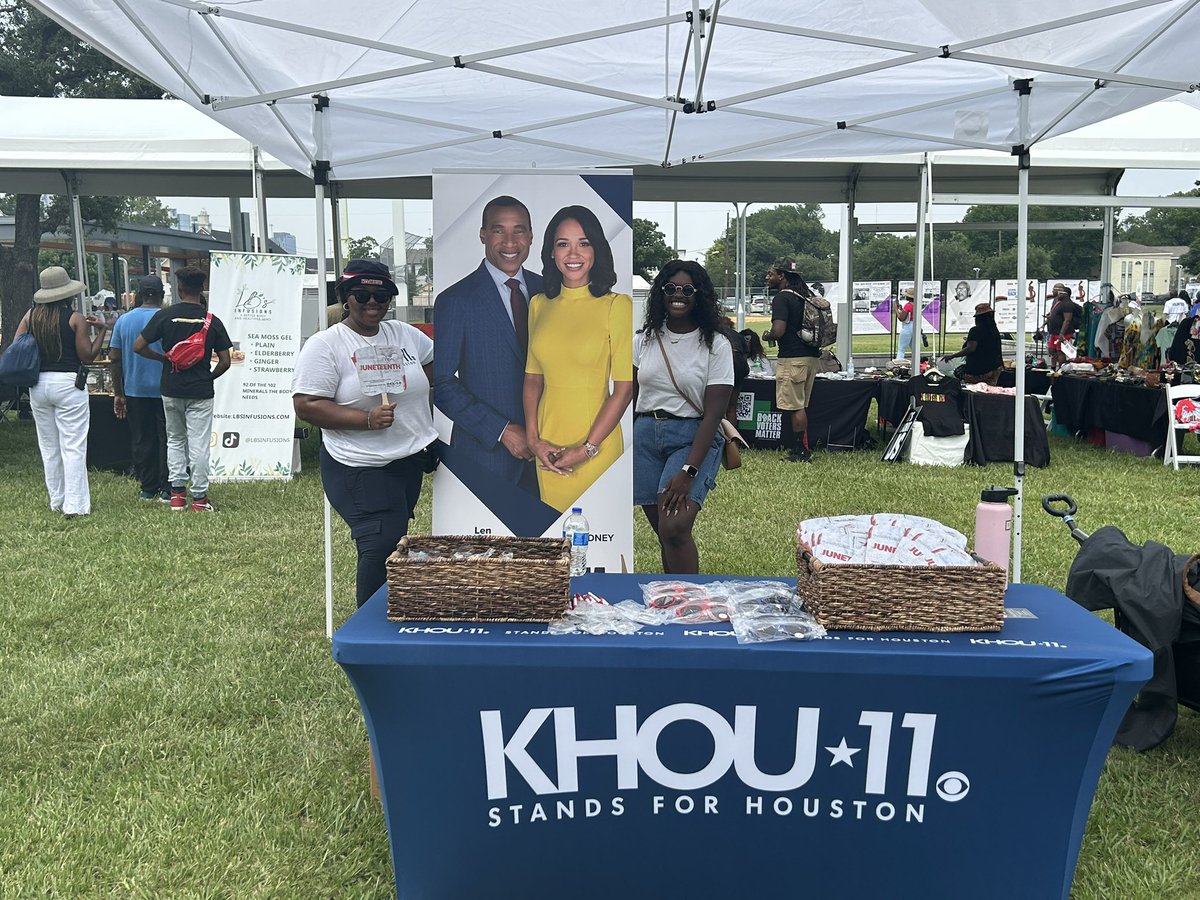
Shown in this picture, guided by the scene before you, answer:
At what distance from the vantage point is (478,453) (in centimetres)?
354

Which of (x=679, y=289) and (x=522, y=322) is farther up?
(x=679, y=289)

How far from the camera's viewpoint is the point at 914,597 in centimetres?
213

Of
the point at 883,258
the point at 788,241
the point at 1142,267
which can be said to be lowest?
the point at 883,258

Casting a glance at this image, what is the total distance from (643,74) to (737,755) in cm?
289

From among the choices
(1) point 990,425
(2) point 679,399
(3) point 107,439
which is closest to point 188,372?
(3) point 107,439

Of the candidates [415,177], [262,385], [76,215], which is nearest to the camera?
[262,385]

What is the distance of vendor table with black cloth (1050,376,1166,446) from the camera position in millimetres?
8773

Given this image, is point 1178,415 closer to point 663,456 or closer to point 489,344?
point 663,456

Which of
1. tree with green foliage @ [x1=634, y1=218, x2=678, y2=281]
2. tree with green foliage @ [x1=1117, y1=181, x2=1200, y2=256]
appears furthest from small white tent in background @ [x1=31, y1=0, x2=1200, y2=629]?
tree with green foliage @ [x1=1117, y1=181, x2=1200, y2=256]

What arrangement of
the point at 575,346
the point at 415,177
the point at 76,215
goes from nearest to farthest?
the point at 575,346
the point at 415,177
the point at 76,215

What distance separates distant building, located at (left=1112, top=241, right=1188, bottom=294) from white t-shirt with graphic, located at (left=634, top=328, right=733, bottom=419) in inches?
3125

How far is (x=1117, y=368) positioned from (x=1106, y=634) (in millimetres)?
8815

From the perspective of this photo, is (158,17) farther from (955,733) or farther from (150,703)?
(955,733)

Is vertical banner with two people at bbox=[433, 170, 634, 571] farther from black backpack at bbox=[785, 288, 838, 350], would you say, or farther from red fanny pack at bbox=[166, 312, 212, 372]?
black backpack at bbox=[785, 288, 838, 350]
